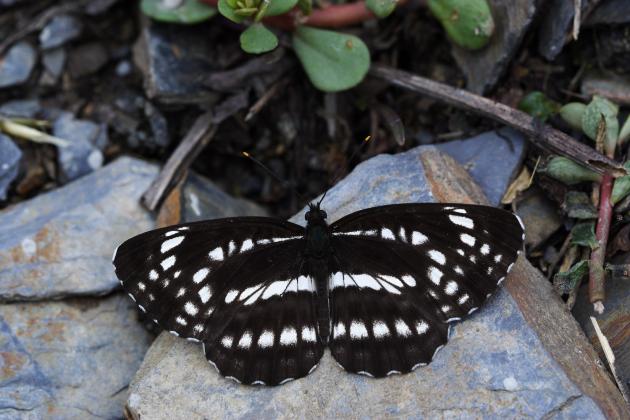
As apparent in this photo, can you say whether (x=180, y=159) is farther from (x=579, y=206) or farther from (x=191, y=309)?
(x=579, y=206)

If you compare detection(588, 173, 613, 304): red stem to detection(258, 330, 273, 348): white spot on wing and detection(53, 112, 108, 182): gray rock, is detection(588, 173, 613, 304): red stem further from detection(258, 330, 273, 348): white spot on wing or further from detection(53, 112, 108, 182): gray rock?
detection(53, 112, 108, 182): gray rock

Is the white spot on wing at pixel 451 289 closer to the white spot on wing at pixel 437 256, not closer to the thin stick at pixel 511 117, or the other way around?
the white spot on wing at pixel 437 256

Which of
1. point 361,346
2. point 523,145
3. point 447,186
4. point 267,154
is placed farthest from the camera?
point 267,154

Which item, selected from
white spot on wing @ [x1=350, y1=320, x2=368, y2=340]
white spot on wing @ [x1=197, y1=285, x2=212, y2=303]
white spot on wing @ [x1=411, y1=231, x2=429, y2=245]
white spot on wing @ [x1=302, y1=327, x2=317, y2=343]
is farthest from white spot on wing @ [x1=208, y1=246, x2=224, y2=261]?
white spot on wing @ [x1=411, y1=231, x2=429, y2=245]

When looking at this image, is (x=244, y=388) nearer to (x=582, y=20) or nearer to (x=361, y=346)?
(x=361, y=346)

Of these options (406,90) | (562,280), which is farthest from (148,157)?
(562,280)

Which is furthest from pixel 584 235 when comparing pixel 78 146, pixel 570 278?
pixel 78 146
